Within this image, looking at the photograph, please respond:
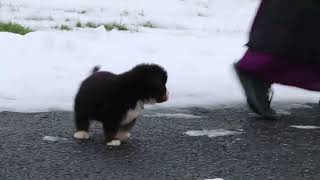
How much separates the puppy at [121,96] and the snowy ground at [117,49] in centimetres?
98

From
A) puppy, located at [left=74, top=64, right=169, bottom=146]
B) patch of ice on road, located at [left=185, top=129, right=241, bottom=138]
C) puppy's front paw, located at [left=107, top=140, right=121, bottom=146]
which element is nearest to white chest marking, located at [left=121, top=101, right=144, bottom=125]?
puppy, located at [left=74, top=64, right=169, bottom=146]

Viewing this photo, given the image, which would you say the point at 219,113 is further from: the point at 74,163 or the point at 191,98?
the point at 74,163

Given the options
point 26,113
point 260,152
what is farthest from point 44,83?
point 260,152

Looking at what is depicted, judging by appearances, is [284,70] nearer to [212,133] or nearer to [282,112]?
[282,112]

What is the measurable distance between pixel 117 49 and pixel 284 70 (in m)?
2.95

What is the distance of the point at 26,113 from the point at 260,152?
156 centimetres

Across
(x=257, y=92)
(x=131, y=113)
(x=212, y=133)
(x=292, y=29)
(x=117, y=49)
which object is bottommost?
(x=117, y=49)

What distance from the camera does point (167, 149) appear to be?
393 centimetres

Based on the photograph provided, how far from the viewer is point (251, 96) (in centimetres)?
474

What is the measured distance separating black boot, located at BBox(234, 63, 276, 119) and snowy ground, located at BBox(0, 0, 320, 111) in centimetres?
50

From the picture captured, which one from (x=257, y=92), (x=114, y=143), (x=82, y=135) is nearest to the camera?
(x=114, y=143)

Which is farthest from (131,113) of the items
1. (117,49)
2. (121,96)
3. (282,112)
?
(117,49)

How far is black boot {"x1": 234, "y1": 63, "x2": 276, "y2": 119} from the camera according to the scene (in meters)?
4.75

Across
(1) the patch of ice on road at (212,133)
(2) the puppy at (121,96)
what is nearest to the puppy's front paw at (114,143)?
(2) the puppy at (121,96)
